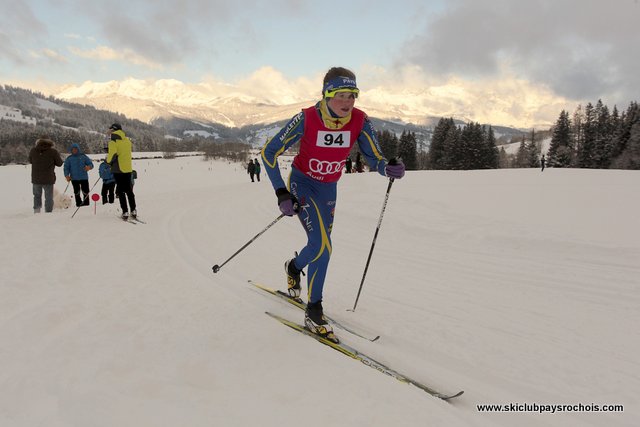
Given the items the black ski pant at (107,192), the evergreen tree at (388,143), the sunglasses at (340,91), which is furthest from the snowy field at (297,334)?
the evergreen tree at (388,143)

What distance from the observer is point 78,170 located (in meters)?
11.8

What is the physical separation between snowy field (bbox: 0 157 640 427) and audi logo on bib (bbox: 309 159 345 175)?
166cm

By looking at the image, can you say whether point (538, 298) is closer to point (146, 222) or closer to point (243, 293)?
point (243, 293)

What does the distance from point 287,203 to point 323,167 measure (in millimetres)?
663

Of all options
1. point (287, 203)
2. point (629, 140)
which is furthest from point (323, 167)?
point (629, 140)

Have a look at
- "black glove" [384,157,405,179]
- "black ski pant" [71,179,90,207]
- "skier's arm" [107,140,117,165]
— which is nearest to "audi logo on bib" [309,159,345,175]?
"black glove" [384,157,405,179]

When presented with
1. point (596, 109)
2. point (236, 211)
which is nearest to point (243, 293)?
point (236, 211)

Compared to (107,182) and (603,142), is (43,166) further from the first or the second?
(603,142)

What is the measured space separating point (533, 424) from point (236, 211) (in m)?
10.6

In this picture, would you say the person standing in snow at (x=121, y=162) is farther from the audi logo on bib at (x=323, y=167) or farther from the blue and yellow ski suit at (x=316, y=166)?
the audi logo on bib at (x=323, y=167)

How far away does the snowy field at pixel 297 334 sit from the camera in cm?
242

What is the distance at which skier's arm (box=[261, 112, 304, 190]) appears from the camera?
391 cm

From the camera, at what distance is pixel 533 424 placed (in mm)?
2545

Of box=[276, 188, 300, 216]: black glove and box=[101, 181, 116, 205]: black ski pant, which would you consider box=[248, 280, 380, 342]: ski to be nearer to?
box=[276, 188, 300, 216]: black glove
